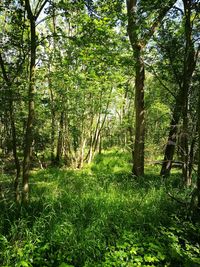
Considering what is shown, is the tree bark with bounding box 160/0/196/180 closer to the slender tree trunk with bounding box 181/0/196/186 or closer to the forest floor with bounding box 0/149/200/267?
the slender tree trunk with bounding box 181/0/196/186

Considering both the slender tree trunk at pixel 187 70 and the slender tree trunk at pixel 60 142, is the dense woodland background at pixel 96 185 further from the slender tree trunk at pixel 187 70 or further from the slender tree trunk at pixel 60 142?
the slender tree trunk at pixel 60 142

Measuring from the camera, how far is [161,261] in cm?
272

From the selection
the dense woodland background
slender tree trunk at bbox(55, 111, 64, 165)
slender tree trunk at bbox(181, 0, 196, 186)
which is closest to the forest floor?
the dense woodland background

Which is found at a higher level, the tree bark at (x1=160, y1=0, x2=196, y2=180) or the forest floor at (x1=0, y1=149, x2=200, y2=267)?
the tree bark at (x1=160, y1=0, x2=196, y2=180)

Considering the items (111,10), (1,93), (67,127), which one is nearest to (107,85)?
(67,127)

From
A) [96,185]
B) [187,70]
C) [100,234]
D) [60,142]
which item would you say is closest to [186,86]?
[187,70]

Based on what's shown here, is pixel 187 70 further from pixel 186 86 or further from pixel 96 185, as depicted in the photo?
pixel 96 185

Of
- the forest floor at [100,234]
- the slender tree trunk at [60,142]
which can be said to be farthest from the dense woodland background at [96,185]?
the slender tree trunk at [60,142]

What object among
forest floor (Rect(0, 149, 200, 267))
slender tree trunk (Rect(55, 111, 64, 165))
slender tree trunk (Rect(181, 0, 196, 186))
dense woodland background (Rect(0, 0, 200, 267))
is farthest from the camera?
slender tree trunk (Rect(55, 111, 64, 165))

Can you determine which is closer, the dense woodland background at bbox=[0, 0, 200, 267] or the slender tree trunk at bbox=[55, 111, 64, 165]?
the dense woodland background at bbox=[0, 0, 200, 267]

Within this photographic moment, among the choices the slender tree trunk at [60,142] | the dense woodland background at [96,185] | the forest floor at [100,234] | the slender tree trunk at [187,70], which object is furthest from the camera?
the slender tree trunk at [60,142]

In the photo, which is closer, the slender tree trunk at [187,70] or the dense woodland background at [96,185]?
the dense woodland background at [96,185]

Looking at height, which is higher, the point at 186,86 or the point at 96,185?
the point at 186,86

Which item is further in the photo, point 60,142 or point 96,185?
point 60,142
